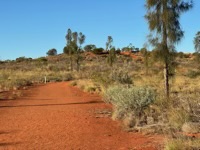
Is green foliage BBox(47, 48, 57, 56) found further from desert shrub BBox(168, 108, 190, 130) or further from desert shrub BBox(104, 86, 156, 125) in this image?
desert shrub BBox(168, 108, 190, 130)

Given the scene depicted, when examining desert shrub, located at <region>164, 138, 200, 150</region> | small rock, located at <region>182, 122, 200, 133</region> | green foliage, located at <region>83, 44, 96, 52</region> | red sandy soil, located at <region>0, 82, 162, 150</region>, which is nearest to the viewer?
desert shrub, located at <region>164, 138, 200, 150</region>

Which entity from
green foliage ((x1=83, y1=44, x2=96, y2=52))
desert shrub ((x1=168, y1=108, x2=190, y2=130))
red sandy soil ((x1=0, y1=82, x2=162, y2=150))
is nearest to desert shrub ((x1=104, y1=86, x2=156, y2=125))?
red sandy soil ((x1=0, y1=82, x2=162, y2=150))

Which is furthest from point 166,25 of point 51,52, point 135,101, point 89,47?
point 51,52

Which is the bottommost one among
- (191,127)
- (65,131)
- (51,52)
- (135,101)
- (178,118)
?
(65,131)

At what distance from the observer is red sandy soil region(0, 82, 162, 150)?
8.49 meters

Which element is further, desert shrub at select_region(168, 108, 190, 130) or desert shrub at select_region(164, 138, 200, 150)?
desert shrub at select_region(168, 108, 190, 130)

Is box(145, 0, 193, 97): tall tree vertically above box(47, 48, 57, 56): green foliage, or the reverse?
box(47, 48, 57, 56): green foliage

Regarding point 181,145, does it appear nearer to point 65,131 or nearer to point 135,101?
point 65,131

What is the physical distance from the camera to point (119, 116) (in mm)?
12188

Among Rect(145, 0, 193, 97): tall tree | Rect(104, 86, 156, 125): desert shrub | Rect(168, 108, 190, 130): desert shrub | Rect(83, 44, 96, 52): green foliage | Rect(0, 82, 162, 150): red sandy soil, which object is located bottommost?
Rect(0, 82, 162, 150): red sandy soil

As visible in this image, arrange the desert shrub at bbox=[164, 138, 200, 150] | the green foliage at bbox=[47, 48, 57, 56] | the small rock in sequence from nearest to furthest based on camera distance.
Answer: the desert shrub at bbox=[164, 138, 200, 150] → the small rock → the green foliage at bbox=[47, 48, 57, 56]

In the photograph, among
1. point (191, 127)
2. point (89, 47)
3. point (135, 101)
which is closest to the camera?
point (191, 127)

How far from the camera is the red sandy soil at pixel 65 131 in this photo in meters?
8.49

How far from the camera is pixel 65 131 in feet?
33.8
